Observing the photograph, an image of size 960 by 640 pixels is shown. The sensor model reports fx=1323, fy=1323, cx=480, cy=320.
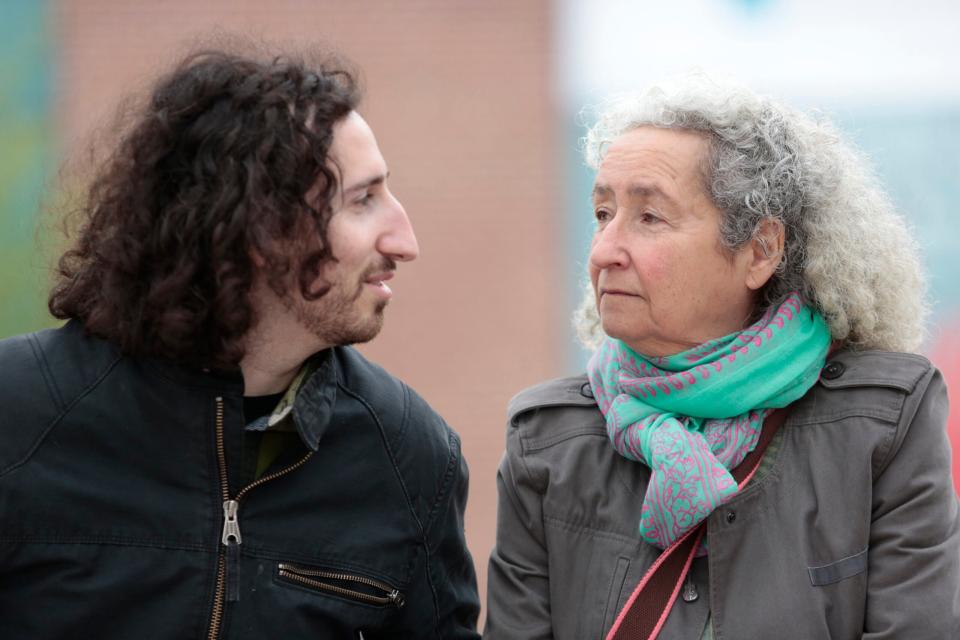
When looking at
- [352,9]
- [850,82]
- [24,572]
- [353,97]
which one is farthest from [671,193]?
[352,9]

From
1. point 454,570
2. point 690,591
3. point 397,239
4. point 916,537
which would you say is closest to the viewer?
point 916,537

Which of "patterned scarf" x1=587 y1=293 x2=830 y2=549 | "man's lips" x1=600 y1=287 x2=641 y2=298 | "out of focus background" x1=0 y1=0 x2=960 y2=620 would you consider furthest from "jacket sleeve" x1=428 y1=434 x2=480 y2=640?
"out of focus background" x1=0 y1=0 x2=960 y2=620

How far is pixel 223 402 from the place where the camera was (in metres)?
3.02

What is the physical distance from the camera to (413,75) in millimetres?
10438

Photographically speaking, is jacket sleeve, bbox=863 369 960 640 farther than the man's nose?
No

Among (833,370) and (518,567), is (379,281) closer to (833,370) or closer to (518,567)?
(518,567)

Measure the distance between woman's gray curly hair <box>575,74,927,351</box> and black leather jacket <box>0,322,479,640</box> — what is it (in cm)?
102

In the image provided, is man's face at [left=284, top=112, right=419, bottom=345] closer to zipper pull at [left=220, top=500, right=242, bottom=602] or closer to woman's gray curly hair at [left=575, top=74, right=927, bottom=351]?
zipper pull at [left=220, top=500, right=242, bottom=602]

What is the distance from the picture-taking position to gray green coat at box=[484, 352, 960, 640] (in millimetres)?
2848

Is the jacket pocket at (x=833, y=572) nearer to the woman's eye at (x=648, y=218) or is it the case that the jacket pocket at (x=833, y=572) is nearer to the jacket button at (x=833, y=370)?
the jacket button at (x=833, y=370)

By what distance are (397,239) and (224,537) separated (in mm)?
811

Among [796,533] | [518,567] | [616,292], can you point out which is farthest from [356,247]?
[796,533]

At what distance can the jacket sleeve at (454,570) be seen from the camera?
331cm

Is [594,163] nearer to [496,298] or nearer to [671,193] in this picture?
[671,193]
